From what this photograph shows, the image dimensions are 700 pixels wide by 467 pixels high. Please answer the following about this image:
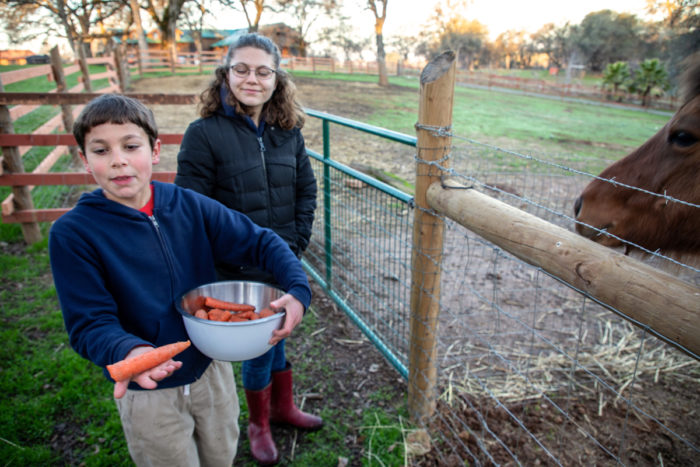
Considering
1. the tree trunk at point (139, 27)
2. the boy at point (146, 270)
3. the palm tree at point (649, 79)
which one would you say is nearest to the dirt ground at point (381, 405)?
the boy at point (146, 270)

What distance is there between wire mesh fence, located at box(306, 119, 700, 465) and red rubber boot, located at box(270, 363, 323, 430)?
0.66 meters

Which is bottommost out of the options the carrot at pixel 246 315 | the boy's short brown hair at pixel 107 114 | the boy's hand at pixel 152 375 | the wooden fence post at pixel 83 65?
the carrot at pixel 246 315

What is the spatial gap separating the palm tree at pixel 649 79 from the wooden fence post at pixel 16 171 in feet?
92.2

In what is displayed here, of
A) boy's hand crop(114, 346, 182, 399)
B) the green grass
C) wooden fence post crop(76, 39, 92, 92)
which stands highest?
wooden fence post crop(76, 39, 92, 92)

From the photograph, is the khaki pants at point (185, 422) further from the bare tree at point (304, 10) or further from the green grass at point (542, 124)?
the bare tree at point (304, 10)

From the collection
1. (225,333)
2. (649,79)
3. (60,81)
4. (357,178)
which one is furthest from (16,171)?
(649,79)

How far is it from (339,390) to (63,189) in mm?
5509

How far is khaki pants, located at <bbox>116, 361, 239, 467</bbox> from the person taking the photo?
5.09 ft

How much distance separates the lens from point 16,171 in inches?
186

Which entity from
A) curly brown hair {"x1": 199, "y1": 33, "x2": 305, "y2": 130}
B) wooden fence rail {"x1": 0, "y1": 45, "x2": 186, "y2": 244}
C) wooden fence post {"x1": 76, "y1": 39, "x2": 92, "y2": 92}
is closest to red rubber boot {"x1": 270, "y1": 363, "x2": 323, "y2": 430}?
curly brown hair {"x1": 199, "y1": 33, "x2": 305, "y2": 130}

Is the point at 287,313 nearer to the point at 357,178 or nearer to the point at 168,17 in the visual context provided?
the point at 357,178

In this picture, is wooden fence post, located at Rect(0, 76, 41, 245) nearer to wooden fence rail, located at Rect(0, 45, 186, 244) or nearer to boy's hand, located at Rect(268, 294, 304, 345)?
wooden fence rail, located at Rect(0, 45, 186, 244)

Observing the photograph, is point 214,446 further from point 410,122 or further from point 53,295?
point 410,122

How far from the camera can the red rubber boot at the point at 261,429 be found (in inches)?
92.0
